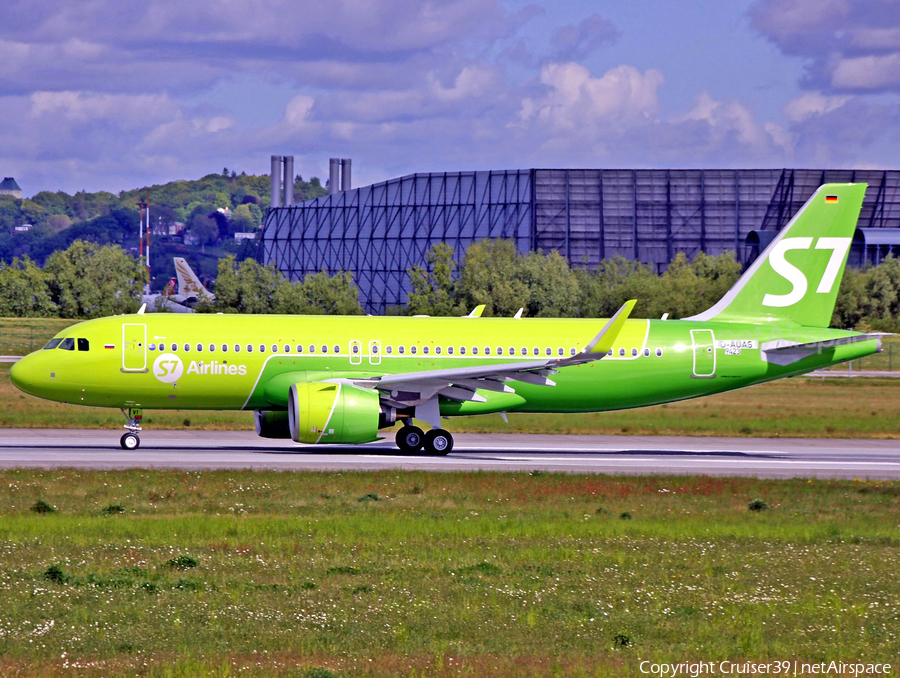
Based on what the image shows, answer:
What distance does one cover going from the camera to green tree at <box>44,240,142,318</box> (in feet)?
350

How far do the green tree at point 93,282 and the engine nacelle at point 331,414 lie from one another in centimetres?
7825

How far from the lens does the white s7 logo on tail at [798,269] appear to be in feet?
119

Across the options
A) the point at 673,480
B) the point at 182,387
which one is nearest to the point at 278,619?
the point at 673,480

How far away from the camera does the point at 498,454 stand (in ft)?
110

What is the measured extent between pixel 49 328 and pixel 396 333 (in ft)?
207

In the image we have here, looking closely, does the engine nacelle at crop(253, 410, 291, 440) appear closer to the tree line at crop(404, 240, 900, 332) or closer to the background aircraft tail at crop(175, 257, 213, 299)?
the tree line at crop(404, 240, 900, 332)

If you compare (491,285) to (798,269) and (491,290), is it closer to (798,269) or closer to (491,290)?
(491,290)

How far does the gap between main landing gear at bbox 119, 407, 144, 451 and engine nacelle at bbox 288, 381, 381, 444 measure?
4.84 metres

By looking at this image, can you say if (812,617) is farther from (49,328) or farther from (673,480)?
(49,328)

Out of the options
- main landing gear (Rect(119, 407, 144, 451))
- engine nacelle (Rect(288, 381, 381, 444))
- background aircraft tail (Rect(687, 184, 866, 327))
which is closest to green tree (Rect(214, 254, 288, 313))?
main landing gear (Rect(119, 407, 144, 451))

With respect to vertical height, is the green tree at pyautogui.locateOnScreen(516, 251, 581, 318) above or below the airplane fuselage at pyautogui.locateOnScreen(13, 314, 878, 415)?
above

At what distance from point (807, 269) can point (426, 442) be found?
13.7 metres

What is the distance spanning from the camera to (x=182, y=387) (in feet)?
105

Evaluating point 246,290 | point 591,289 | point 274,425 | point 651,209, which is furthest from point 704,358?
point 651,209
